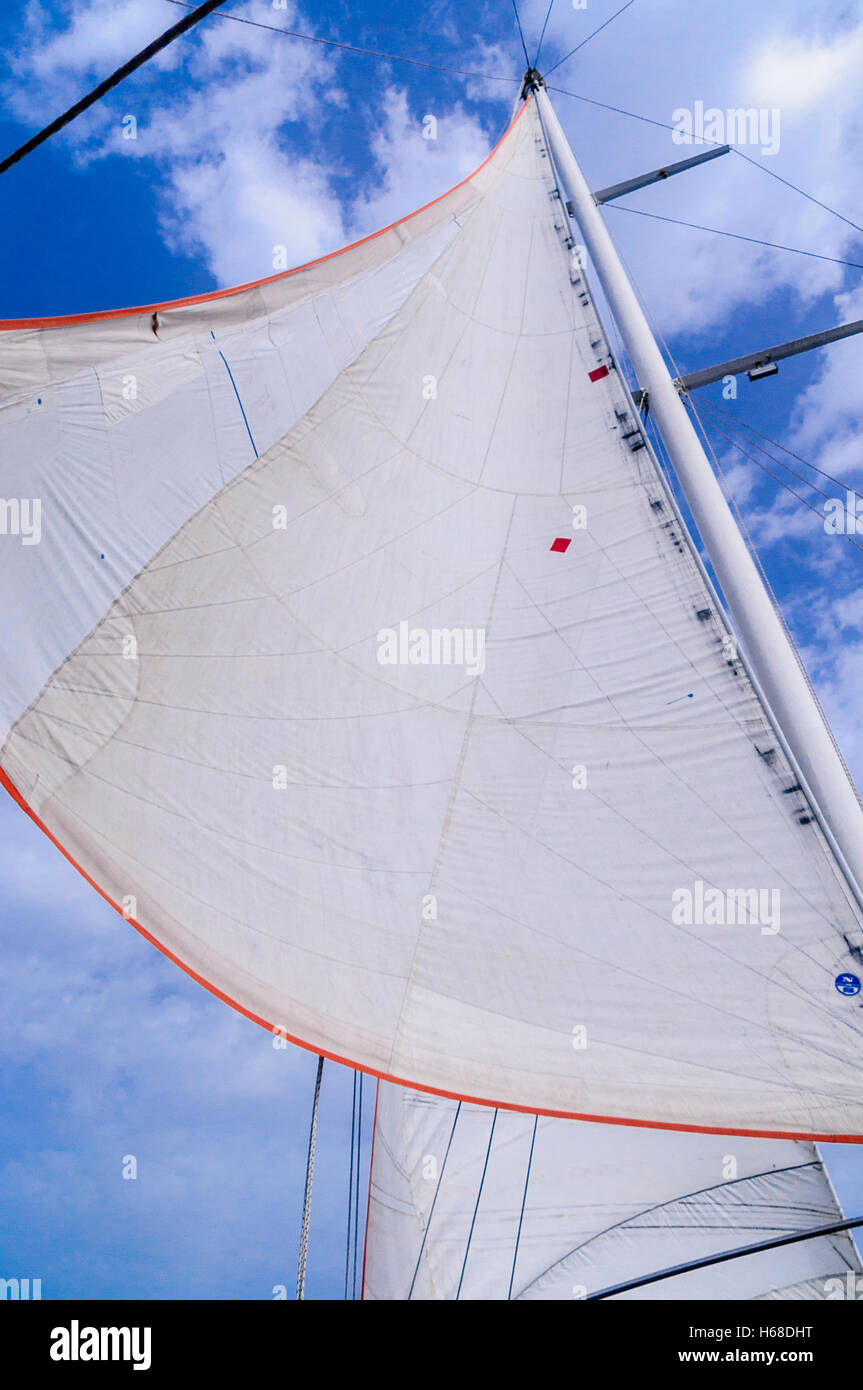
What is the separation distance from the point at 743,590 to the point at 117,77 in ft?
10.8

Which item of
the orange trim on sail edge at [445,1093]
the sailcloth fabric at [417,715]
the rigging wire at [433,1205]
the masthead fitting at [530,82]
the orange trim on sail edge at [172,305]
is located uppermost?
the masthead fitting at [530,82]

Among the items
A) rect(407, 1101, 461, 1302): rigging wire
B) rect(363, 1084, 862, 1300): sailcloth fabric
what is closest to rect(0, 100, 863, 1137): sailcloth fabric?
rect(363, 1084, 862, 1300): sailcloth fabric

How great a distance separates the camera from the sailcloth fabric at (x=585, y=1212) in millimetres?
4590

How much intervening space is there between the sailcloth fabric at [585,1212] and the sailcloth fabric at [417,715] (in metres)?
2.30

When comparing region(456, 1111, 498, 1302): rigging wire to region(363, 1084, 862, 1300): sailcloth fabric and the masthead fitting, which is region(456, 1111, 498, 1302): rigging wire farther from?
the masthead fitting

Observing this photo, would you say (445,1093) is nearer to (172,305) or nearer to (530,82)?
(172,305)

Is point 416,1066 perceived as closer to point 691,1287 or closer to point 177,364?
point 691,1287

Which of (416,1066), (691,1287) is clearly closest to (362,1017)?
(416,1066)

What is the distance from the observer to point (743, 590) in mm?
4043

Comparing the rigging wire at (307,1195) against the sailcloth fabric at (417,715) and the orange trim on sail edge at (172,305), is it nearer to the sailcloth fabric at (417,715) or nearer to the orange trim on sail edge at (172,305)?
the sailcloth fabric at (417,715)

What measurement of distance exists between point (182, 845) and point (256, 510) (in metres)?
2.47

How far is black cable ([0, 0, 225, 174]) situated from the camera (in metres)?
1.91

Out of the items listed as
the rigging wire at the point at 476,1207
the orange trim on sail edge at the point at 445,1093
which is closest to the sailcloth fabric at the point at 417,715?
the orange trim on sail edge at the point at 445,1093
